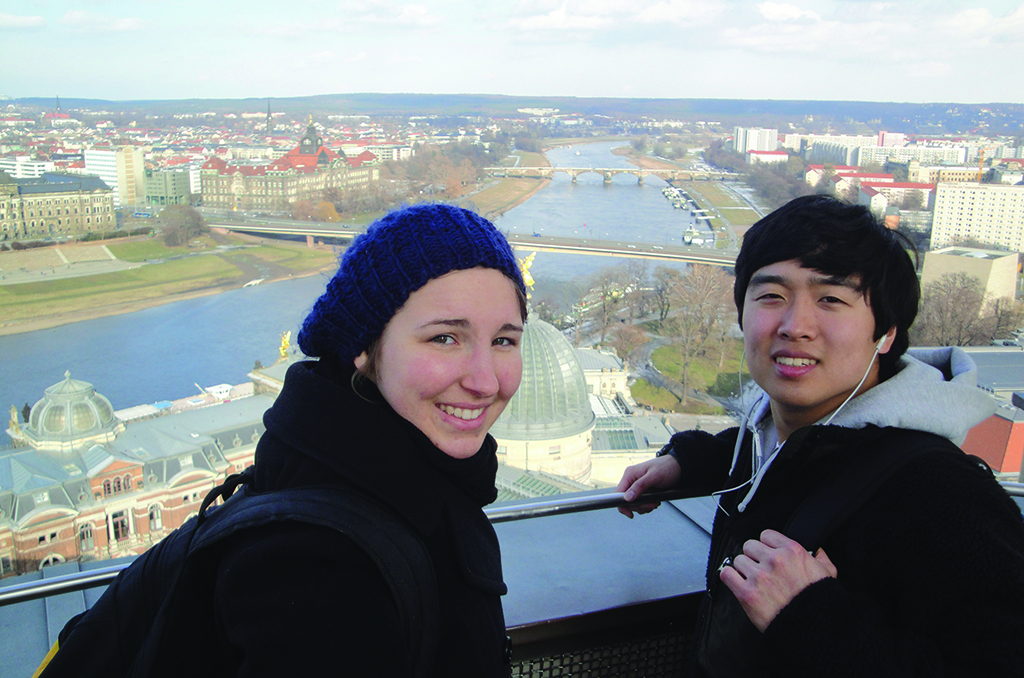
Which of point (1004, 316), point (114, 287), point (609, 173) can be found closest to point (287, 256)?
point (114, 287)

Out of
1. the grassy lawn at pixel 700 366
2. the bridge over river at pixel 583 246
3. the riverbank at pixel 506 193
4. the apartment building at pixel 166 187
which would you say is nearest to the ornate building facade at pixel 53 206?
the apartment building at pixel 166 187

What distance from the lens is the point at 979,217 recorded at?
65.1ft

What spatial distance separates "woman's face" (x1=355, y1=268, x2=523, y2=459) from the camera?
610 millimetres

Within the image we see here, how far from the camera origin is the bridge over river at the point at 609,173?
118 ft

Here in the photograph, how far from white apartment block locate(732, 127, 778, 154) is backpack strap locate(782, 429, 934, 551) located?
42492 mm

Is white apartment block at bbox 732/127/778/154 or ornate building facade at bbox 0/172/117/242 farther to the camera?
white apartment block at bbox 732/127/778/154

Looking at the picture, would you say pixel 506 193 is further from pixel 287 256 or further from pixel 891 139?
pixel 891 139

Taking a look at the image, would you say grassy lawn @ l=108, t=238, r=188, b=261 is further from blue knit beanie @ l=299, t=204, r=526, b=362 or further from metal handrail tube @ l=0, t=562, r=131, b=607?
blue knit beanie @ l=299, t=204, r=526, b=362

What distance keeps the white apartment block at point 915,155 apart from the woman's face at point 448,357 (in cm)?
3200

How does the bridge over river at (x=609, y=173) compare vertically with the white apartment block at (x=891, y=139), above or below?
below

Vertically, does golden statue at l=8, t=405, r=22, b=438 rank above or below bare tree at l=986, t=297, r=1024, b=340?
below

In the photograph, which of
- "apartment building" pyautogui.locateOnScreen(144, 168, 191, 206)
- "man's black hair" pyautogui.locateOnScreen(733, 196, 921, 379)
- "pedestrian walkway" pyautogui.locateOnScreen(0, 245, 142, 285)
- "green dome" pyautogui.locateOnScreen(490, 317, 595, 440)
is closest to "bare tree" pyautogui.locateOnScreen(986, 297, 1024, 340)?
"green dome" pyautogui.locateOnScreen(490, 317, 595, 440)

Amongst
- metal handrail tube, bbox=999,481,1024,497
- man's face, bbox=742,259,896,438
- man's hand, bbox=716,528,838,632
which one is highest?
man's face, bbox=742,259,896,438

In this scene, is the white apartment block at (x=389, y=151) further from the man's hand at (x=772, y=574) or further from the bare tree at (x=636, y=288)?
the man's hand at (x=772, y=574)
